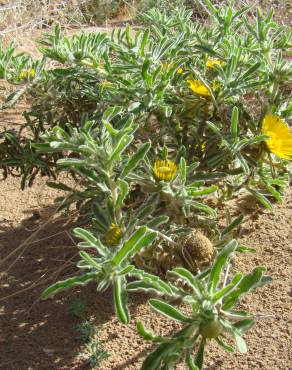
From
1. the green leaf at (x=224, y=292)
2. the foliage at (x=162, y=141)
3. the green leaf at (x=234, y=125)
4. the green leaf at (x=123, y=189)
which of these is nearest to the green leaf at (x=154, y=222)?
the foliage at (x=162, y=141)

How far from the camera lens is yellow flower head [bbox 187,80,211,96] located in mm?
2020

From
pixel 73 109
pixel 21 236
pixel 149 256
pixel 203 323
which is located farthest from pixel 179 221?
pixel 21 236

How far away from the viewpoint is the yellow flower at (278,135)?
1.93m

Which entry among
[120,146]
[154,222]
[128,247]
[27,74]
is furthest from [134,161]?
[27,74]

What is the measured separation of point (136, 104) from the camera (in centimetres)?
193

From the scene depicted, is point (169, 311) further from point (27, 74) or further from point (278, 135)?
point (27, 74)

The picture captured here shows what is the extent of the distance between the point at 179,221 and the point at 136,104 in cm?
43

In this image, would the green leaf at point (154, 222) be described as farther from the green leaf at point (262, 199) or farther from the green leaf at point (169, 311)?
the green leaf at point (262, 199)

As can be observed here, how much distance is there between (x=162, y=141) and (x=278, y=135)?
432 millimetres

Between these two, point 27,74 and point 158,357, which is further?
point 27,74

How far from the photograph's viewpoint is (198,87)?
2047mm

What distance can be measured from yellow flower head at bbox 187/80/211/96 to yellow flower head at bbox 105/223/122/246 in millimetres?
675

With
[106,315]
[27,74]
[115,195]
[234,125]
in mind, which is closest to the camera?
[115,195]

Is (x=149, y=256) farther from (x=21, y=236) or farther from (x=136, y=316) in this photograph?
(x=21, y=236)
